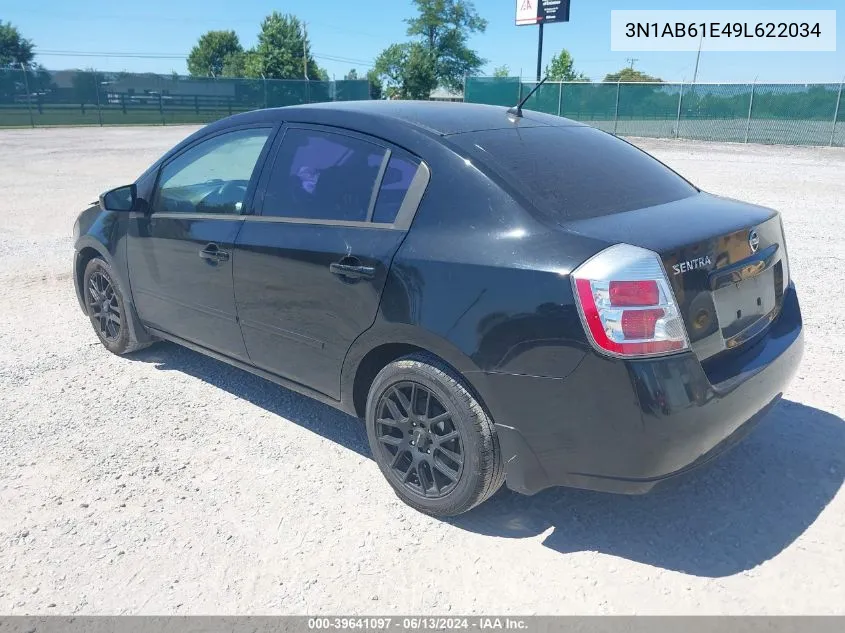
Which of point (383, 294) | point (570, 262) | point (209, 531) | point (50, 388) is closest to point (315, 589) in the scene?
point (209, 531)

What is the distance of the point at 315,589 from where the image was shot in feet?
8.33

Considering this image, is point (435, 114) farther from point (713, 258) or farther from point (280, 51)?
point (280, 51)

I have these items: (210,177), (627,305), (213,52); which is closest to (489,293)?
(627,305)

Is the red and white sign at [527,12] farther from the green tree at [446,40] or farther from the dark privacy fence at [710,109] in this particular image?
the green tree at [446,40]

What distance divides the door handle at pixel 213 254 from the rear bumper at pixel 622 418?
1726mm

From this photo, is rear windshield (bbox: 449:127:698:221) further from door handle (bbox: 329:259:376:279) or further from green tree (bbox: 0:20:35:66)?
green tree (bbox: 0:20:35:66)

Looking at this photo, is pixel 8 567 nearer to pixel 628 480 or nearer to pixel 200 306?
pixel 200 306

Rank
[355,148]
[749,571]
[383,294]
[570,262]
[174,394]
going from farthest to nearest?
1. [174,394]
2. [355,148]
3. [383,294]
4. [749,571]
5. [570,262]

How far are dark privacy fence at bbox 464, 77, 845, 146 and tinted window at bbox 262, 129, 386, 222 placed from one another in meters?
24.4

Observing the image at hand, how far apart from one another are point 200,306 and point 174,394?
681mm

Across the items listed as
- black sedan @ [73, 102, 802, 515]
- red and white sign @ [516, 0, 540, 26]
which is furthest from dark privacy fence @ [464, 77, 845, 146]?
black sedan @ [73, 102, 802, 515]

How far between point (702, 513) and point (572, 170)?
1.60 metres

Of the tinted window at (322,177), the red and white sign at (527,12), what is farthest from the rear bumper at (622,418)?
the red and white sign at (527,12)

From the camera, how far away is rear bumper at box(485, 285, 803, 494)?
7.69 feet
